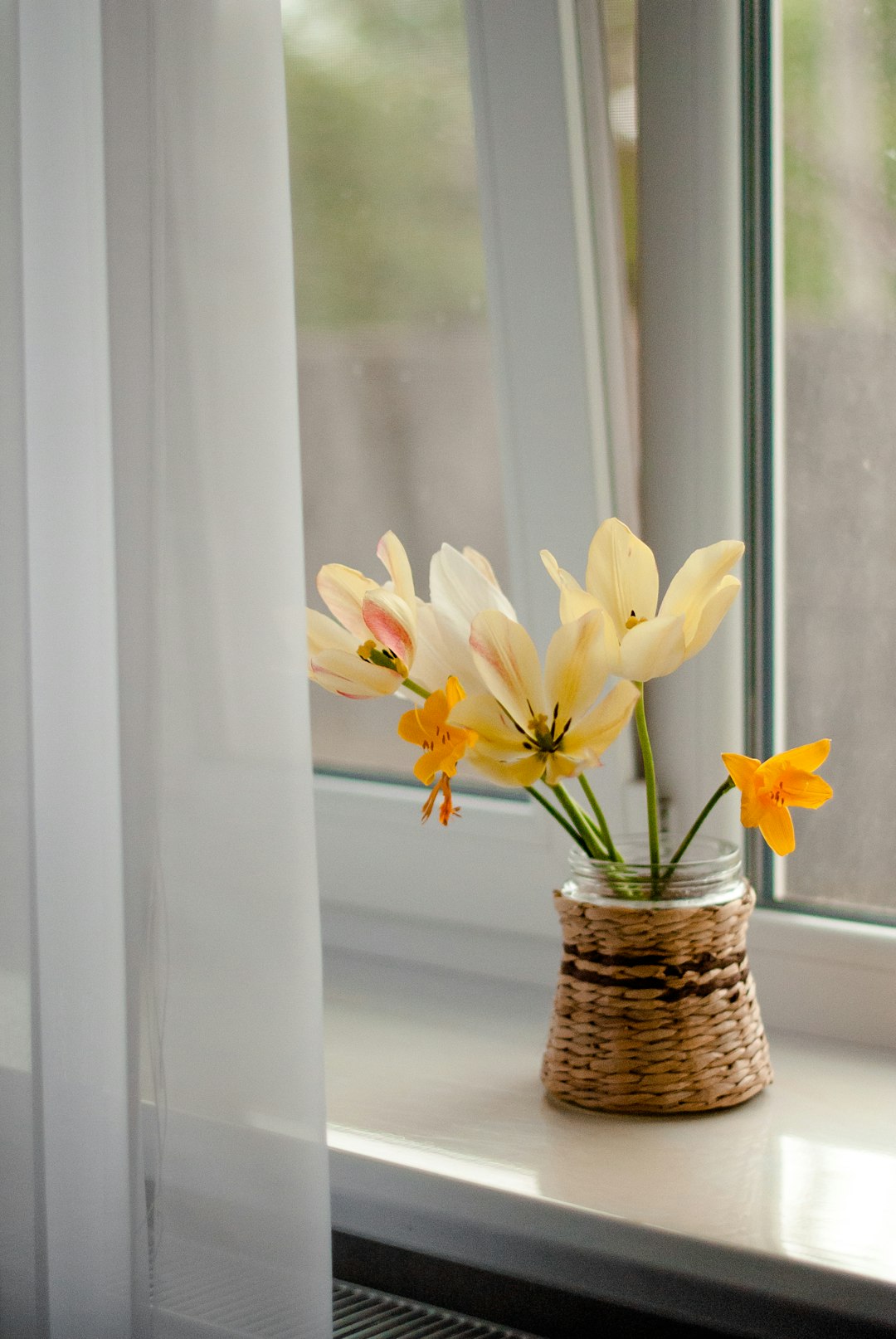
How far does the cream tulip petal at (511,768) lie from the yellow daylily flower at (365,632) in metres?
0.07

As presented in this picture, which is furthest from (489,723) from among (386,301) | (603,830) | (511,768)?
(386,301)

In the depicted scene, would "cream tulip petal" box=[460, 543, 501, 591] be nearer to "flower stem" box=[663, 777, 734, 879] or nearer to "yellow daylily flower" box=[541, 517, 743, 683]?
"yellow daylily flower" box=[541, 517, 743, 683]

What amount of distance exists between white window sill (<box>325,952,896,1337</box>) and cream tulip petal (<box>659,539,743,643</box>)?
0.34m

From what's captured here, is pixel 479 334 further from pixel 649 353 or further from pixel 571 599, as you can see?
pixel 571 599

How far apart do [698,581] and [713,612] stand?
0.08ft

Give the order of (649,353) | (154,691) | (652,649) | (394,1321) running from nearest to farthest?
1. (154,691)
2. (652,649)
3. (394,1321)
4. (649,353)

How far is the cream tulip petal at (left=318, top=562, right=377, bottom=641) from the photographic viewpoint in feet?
2.84

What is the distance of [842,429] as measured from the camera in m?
1.02

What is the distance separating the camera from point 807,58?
Answer: 996mm

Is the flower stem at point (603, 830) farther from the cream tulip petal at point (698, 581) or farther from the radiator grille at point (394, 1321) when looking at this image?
the radiator grille at point (394, 1321)

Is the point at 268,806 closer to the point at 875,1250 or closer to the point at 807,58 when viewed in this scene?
the point at 875,1250

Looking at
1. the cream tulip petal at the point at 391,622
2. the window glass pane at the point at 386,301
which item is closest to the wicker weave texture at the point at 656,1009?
the cream tulip petal at the point at 391,622

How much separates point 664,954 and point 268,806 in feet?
1.02

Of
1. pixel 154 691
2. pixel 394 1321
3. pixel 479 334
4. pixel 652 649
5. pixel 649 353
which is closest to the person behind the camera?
pixel 154 691
